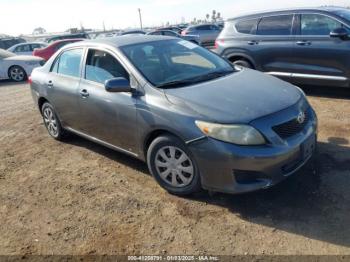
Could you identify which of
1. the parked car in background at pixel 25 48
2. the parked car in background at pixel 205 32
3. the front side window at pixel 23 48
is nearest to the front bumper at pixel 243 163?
the parked car in background at pixel 25 48

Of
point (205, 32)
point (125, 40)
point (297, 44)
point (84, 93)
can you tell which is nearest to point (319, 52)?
point (297, 44)

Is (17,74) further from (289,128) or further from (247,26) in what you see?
(289,128)

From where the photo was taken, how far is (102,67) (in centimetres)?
466

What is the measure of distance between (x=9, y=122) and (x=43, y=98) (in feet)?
6.54

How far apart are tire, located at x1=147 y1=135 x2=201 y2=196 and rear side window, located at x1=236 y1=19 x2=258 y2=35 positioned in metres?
5.05

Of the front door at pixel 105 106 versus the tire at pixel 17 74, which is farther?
the tire at pixel 17 74

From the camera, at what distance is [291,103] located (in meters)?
3.79

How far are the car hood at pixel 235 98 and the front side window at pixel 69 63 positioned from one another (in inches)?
69.3

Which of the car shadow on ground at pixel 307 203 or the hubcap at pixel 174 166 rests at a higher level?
the hubcap at pixel 174 166

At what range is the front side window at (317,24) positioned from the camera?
6863mm

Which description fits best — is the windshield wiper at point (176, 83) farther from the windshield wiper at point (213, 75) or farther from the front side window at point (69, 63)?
the front side window at point (69, 63)

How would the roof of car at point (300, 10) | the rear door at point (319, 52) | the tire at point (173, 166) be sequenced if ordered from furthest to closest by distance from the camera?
the roof of car at point (300, 10) < the rear door at point (319, 52) < the tire at point (173, 166)

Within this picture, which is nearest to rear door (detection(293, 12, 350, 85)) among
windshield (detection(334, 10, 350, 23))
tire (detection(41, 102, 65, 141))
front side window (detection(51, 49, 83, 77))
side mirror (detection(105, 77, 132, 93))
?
windshield (detection(334, 10, 350, 23))

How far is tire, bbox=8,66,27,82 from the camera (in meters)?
13.6
